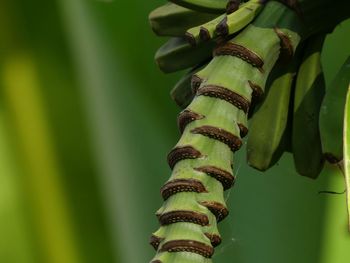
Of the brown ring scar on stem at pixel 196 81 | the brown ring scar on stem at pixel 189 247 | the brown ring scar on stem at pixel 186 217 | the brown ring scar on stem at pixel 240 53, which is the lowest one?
the brown ring scar on stem at pixel 189 247

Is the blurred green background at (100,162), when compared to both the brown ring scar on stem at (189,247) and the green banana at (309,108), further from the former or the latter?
the brown ring scar on stem at (189,247)

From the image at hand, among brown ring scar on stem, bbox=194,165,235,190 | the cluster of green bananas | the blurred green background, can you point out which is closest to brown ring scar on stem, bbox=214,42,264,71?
the cluster of green bananas

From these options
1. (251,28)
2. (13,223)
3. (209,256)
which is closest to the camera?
(209,256)

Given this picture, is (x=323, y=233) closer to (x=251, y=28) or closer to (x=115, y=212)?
(x=115, y=212)

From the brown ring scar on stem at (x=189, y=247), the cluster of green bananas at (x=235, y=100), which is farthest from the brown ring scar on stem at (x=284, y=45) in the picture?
the brown ring scar on stem at (x=189, y=247)

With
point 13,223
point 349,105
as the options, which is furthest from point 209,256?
point 13,223
